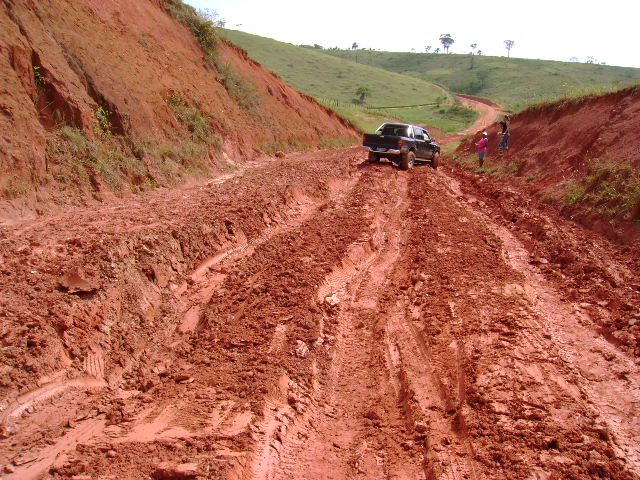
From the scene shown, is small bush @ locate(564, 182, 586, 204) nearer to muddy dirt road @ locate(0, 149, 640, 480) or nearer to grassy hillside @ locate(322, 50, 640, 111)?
muddy dirt road @ locate(0, 149, 640, 480)

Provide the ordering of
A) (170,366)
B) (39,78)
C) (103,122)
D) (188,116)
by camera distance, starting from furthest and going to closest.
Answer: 1. (188,116)
2. (103,122)
3. (39,78)
4. (170,366)

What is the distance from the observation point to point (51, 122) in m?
9.73

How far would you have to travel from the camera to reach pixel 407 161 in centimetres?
1716

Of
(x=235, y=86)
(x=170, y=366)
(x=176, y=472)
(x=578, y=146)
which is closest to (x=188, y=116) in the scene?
(x=235, y=86)

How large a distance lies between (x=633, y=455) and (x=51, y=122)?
10.6 m

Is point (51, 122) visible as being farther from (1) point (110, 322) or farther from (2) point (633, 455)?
(2) point (633, 455)

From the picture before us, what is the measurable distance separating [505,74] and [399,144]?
78.0 meters

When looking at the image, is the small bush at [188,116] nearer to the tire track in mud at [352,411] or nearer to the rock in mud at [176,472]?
the tire track in mud at [352,411]

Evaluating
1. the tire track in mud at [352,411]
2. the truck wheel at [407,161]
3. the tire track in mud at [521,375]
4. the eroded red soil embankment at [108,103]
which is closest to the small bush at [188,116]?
the eroded red soil embankment at [108,103]

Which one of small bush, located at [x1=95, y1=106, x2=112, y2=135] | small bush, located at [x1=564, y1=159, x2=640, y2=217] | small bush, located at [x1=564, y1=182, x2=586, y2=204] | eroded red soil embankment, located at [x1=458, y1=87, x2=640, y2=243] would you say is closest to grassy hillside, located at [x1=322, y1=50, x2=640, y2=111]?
eroded red soil embankment, located at [x1=458, y1=87, x2=640, y2=243]

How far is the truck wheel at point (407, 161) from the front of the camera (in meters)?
17.1

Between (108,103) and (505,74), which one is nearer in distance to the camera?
(108,103)

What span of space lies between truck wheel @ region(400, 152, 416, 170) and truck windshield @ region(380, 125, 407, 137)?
81 cm

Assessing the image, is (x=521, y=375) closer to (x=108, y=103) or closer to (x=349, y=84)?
(x=108, y=103)
